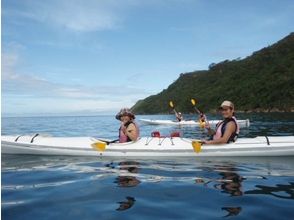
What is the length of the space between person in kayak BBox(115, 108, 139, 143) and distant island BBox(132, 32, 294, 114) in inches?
2335

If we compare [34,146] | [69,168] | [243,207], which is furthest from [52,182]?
[34,146]

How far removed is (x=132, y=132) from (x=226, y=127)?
2.85 m

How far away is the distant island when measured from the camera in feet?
241

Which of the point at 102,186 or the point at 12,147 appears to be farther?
the point at 12,147

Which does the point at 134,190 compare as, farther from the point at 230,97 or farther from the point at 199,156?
the point at 230,97

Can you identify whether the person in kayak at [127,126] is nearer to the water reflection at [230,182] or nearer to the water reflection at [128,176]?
the water reflection at [128,176]

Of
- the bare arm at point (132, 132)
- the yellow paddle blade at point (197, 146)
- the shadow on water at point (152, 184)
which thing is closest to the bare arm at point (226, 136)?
the yellow paddle blade at point (197, 146)

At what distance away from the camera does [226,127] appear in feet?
35.6

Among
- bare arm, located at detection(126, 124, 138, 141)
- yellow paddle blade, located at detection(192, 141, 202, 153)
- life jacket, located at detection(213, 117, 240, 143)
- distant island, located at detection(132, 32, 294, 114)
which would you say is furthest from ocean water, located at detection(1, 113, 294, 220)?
distant island, located at detection(132, 32, 294, 114)

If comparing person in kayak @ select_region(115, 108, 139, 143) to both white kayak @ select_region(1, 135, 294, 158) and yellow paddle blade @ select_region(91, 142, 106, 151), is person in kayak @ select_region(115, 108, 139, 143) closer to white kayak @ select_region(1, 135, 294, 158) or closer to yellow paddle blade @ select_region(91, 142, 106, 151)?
white kayak @ select_region(1, 135, 294, 158)

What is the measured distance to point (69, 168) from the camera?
971 centimetres

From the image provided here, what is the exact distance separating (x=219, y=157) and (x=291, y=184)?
387 centimetres

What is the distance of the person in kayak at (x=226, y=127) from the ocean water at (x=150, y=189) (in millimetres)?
649

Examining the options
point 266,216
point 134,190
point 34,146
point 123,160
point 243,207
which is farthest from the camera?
point 34,146
